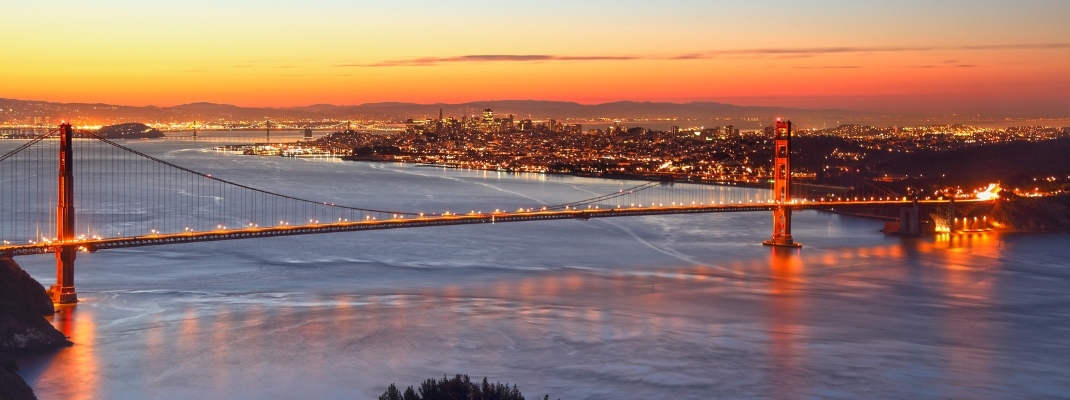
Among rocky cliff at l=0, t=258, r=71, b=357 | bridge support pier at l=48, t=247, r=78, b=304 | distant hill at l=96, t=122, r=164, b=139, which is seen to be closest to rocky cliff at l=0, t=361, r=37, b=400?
rocky cliff at l=0, t=258, r=71, b=357

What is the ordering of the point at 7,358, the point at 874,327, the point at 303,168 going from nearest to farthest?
the point at 7,358 → the point at 874,327 → the point at 303,168

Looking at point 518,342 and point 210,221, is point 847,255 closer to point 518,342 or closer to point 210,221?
point 518,342

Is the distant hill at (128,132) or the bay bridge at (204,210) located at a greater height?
the distant hill at (128,132)

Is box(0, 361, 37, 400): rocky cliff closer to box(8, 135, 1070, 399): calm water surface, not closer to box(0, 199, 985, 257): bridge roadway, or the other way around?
box(8, 135, 1070, 399): calm water surface

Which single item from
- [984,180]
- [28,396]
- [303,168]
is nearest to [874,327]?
[28,396]

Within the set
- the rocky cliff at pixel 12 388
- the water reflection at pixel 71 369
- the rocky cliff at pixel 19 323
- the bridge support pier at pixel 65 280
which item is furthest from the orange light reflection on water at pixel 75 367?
the rocky cliff at pixel 12 388

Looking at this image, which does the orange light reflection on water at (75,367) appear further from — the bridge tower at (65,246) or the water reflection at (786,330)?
the water reflection at (786,330)
